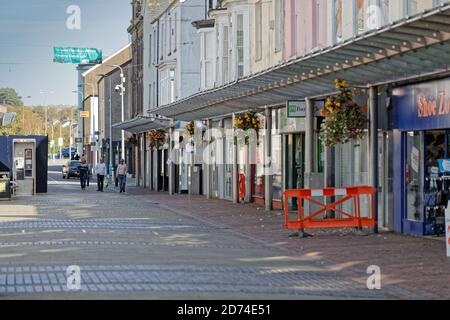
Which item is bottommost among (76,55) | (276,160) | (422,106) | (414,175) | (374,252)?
(374,252)

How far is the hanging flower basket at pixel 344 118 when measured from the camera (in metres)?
23.2

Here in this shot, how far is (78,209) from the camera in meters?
32.9

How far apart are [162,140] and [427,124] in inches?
1216

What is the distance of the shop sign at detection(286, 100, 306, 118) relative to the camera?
27.0 metres

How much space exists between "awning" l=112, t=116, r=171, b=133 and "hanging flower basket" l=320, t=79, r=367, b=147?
23.5 meters

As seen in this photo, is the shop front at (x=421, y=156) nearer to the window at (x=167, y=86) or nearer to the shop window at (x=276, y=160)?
the shop window at (x=276, y=160)

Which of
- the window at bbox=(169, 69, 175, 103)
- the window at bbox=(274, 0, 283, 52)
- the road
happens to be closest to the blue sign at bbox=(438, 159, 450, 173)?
the road

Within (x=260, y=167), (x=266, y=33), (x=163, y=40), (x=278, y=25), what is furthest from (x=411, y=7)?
(x=163, y=40)

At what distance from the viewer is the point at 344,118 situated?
2330cm

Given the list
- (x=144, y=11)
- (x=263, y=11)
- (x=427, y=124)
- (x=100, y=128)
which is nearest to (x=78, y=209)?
(x=263, y=11)

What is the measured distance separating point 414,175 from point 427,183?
19.2 inches

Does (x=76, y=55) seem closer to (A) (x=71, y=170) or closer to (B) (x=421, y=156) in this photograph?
(A) (x=71, y=170)

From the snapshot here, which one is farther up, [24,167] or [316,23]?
[316,23]
